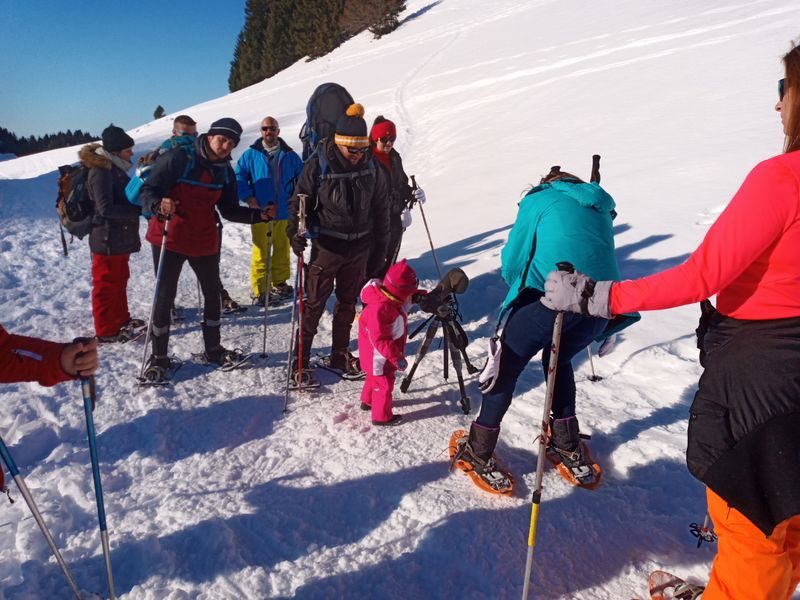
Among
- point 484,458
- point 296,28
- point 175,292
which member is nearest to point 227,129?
point 175,292

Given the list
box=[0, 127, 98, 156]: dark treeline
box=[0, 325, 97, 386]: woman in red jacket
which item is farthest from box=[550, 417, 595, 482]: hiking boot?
box=[0, 127, 98, 156]: dark treeline

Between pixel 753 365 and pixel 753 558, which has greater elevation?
pixel 753 365

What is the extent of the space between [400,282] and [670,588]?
2.35 metres

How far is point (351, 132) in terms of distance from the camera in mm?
3922

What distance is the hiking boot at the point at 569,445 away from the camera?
3.45m

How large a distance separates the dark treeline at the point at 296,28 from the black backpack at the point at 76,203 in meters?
42.5

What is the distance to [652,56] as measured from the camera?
63.6ft

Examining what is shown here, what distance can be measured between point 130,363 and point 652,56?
2097 centimetres

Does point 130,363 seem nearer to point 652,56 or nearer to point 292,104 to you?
point 652,56

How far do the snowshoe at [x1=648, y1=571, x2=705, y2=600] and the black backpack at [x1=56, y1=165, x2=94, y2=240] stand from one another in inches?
202

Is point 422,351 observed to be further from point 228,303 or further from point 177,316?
point 177,316

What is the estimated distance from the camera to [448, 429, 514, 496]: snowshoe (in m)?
3.28

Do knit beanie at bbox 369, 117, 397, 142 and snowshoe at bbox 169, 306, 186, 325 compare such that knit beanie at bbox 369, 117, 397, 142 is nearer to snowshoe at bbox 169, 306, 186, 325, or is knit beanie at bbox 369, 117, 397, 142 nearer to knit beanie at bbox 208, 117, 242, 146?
knit beanie at bbox 208, 117, 242, 146

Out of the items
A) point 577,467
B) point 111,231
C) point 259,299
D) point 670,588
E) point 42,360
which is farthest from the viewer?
point 259,299
